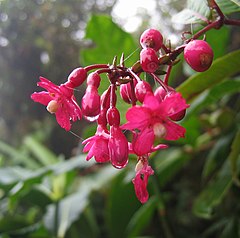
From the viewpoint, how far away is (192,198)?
1.71 m

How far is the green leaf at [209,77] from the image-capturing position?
0.79 metres

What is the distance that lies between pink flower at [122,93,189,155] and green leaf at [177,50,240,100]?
1.18 ft

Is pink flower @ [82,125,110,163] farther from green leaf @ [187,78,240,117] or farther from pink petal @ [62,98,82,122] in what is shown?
green leaf @ [187,78,240,117]

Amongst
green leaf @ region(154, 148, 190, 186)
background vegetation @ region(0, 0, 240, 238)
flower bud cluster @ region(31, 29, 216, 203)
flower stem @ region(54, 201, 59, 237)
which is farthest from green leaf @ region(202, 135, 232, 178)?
flower bud cluster @ region(31, 29, 216, 203)

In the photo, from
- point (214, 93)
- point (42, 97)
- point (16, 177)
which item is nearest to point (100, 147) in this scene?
→ point (42, 97)

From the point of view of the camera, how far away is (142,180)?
0.50 metres

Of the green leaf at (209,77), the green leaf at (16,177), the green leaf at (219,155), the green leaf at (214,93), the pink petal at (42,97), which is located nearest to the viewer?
the pink petal at (42,97)

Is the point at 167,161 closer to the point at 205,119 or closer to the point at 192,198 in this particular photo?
the point at 205,119

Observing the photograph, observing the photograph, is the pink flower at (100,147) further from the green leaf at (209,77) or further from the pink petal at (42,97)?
the green leaf at (209,77)

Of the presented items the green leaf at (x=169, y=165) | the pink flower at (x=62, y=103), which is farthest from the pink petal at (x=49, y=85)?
the green leaf at (x=169, y=165)

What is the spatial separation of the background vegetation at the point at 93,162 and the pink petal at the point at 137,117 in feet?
0.92

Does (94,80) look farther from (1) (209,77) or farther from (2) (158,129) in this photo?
(1) (209,77)

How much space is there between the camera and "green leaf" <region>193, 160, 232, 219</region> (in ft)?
3.30

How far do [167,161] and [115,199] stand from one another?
22 cm
